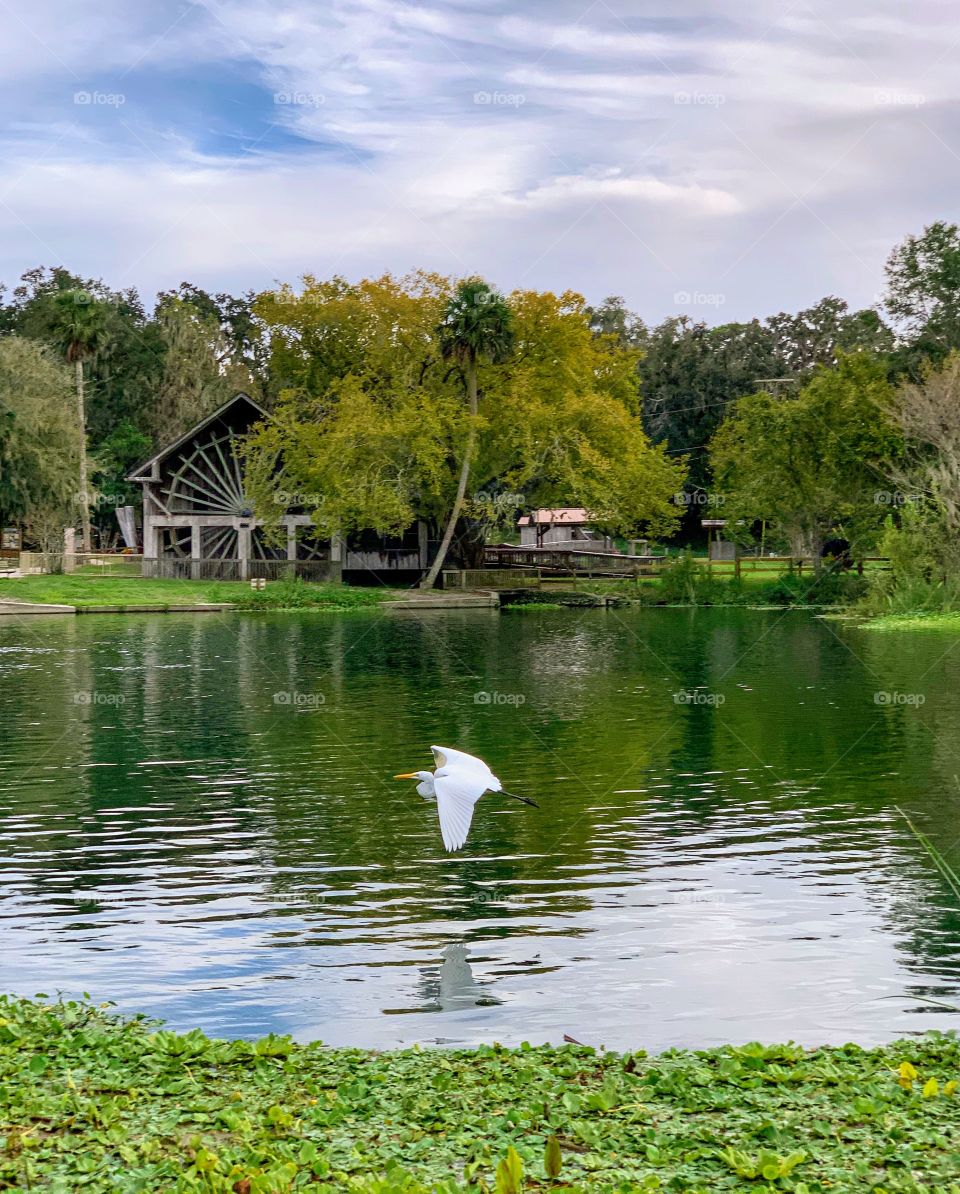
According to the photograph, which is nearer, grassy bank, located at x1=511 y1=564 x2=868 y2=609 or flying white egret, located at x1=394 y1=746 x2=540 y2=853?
flying white egret, located at x1=394 y1=746 x2=540 y2=853

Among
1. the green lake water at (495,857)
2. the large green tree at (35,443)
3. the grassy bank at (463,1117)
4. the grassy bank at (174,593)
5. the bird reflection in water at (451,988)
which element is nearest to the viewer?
the grassy bank at (463,1117)

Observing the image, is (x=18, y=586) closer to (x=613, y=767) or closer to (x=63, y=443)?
(x=63, y=443)

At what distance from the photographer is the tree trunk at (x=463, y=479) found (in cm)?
6363

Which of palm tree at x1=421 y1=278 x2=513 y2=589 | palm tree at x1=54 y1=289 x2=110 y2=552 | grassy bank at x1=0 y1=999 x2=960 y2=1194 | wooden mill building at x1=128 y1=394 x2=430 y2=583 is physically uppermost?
palm tree at x1=54 y1=289 x2=110 y2=552

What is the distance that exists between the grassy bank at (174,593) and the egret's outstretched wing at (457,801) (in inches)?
1912

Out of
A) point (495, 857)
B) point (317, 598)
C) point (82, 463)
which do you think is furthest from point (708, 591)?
point (495, 857)

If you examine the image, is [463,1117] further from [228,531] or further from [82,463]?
[228,531]

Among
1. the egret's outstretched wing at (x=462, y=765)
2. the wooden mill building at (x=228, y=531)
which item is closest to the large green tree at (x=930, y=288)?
the wooden mill building at (x=228, y=531)

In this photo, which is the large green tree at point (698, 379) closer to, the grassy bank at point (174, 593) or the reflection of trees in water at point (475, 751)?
the grassy bank at point (174, 593)

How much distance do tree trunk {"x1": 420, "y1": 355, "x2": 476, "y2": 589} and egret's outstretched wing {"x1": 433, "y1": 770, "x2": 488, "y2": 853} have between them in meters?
49.9

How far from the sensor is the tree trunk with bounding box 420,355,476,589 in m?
63.6

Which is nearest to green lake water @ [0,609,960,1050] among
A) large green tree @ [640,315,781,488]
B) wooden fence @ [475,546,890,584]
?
wooden fence @ [475,546,890,584]

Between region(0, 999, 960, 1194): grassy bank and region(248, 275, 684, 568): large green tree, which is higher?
region(248, 275, 684, 568): large green tree

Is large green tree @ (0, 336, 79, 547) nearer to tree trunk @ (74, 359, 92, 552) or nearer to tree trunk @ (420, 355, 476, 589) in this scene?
tree trunk @ (74, 359, 92, 552)
